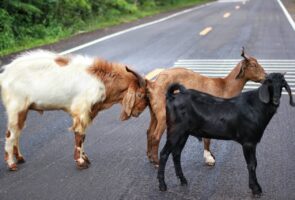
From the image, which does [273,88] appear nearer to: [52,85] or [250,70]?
[250,70]

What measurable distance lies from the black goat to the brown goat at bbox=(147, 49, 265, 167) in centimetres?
76

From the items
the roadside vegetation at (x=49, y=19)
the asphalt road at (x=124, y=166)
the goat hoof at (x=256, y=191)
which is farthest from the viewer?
the roadside vegetation at (x=49, y=19)

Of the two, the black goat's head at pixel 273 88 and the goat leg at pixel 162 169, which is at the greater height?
the black goat's head at pixel 273 88

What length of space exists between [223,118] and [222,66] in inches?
292

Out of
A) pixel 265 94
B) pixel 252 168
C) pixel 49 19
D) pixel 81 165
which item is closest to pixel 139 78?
pixel 81 165

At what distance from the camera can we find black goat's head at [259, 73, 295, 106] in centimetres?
593

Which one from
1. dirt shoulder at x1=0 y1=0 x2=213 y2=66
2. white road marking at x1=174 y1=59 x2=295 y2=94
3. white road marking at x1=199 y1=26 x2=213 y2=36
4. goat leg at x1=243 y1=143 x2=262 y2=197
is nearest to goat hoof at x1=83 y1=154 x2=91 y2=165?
goat leg at x1=243 y1=143 x2=262 y2=197

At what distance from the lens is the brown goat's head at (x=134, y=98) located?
7039mm

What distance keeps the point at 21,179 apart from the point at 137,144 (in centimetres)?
196

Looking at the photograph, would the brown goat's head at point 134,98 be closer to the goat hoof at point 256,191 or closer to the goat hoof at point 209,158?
the goat hoof at point 209,158

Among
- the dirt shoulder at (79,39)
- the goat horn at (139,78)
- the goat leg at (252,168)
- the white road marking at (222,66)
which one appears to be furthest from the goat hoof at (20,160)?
the dirt shoulder at (79,39)

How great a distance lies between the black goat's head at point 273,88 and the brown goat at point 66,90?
169 centimetres

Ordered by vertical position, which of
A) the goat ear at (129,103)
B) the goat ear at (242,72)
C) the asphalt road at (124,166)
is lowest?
the asphalt road at (124,166)

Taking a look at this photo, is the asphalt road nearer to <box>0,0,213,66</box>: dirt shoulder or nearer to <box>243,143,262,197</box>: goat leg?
<box>243,143,262,197</box>: goat leg
